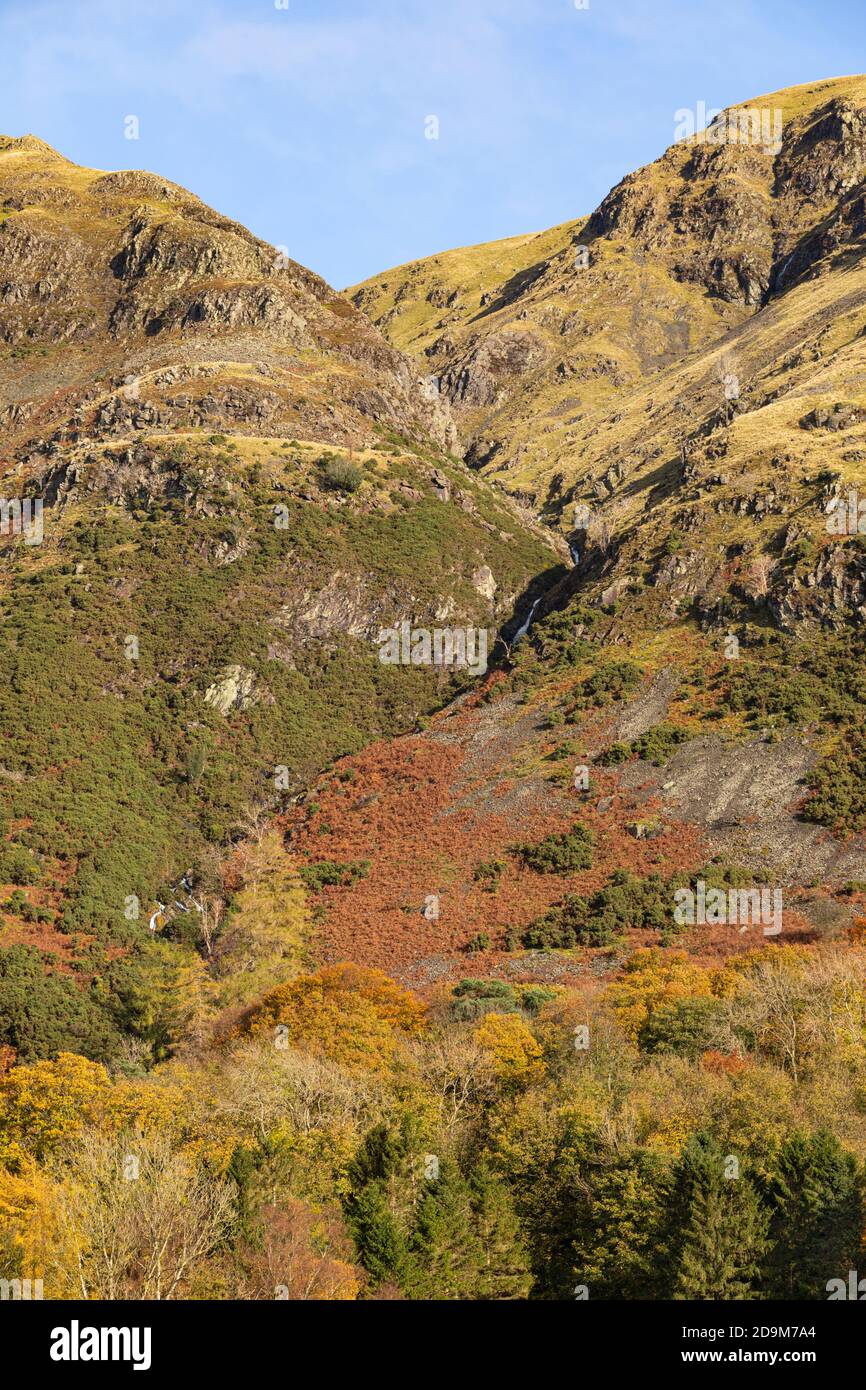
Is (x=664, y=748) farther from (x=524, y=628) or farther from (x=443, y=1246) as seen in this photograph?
(x=443, y=1246)

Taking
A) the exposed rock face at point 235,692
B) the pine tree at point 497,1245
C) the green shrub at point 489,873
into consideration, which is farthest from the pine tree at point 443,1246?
the exposed rock face at point 235,692

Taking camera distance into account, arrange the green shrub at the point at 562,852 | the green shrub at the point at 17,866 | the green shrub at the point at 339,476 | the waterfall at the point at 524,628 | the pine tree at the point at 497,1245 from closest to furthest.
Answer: the pine tree at the point at 497,1245 < the green shrub at the point at 562,852 < the green shrub at the point at 17,866 < the waterfall at the point at 524,628 < the green shrub at the point at 339,476

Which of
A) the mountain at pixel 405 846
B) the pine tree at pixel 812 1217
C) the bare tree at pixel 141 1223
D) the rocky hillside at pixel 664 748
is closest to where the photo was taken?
the bare tree at pixel 141 1223

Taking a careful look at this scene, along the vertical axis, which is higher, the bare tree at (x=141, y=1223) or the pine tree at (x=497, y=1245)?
the bare tree at (x=141, y=1223)

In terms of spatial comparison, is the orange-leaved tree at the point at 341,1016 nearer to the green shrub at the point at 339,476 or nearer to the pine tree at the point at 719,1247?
the pine tree at the point at 719,1247

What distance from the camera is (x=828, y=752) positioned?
106688 millimetres

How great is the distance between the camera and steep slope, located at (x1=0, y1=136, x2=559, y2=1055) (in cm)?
10956

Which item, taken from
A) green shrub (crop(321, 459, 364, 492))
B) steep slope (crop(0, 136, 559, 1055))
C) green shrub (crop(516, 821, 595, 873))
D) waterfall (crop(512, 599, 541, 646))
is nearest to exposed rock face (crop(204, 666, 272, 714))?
steep slope (crop(0, 136, 559, 1055))

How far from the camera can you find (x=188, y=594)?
5773 inches

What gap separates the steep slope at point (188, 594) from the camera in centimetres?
10956

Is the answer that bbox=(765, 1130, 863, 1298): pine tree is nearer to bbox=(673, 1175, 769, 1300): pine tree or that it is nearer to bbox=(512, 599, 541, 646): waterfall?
bbox=(673, 1175, 769, 1300): pine tree

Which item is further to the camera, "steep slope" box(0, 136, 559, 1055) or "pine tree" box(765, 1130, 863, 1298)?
"steep slope" box(0, 136, 559, 1055)

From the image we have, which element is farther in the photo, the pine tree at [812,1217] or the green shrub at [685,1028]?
the green shrub at [685,1028]
